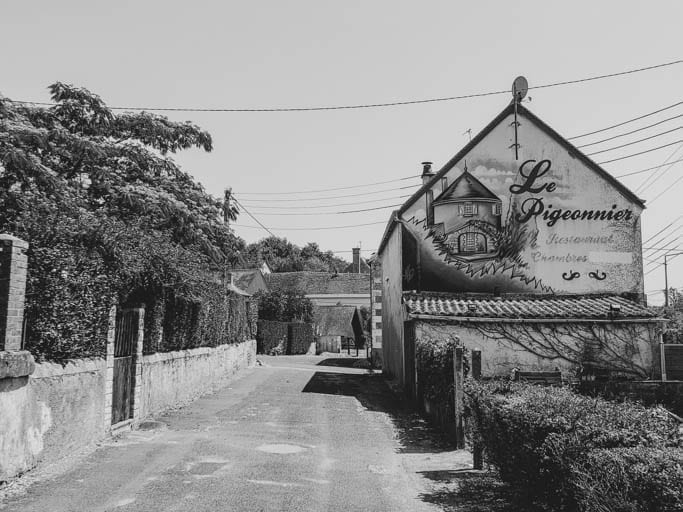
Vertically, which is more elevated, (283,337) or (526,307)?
(526,307)

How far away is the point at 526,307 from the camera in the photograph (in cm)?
1969

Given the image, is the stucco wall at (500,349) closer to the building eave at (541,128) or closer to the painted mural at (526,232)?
the painted mural at (526,232)

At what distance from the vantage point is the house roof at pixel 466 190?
70.5 ft

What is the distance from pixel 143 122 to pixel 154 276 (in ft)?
34.9

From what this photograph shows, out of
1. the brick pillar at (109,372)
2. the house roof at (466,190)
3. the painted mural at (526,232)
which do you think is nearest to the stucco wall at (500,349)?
the painted mural at (526,232)

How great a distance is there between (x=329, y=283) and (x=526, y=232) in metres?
52.6

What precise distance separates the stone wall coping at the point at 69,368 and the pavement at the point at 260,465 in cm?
136

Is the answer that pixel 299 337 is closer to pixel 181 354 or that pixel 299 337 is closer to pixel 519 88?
pixel 519 88

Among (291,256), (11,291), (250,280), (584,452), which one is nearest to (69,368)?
(11,291)

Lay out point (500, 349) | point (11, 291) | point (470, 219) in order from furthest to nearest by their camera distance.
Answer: point (470, 219), point (500, 349), point (11, 291)

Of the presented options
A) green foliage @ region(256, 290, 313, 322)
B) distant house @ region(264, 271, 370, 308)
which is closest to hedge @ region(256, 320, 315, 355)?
green foliage @ region(256, 290, 313, 322)

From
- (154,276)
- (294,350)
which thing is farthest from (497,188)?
(294,350)

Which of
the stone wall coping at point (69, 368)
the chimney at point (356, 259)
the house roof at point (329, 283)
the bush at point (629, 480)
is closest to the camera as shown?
the bush at point (629, 480)

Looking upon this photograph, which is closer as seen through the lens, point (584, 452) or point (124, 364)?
point (584, 452)
